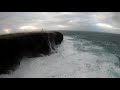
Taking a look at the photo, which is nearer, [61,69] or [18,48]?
[61,69]

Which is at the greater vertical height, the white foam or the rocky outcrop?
the rocky outcrop

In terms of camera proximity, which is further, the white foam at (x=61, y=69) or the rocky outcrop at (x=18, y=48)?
the rocky outcrop at (x=18, y=48)

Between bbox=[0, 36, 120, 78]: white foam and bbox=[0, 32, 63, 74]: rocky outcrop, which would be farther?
bbox=[0, 32, 63, 74]: rocky outcrop

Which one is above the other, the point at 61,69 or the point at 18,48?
the point at 18,48

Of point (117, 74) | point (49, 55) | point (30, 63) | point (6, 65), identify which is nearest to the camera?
point (6, 65)

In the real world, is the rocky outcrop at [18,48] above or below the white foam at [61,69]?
above
